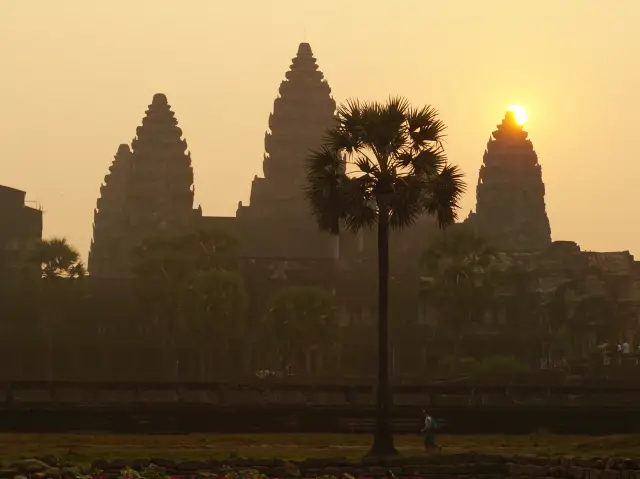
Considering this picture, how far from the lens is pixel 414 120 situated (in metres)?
52.9

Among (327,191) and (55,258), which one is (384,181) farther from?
(55,258)

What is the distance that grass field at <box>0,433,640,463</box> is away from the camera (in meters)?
44.5

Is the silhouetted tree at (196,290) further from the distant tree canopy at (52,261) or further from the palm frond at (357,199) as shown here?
the palm frond at (357,199)

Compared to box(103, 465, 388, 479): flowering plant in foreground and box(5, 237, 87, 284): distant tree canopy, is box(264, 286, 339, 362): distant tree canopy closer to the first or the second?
box(5, 237, 87, 284): distant tree canopy

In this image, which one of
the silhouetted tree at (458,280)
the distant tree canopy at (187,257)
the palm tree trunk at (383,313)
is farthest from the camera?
the distant tree canopy at (187,257)

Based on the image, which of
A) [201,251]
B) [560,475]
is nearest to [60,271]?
[201,251]

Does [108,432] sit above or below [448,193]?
below

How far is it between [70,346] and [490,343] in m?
29.2

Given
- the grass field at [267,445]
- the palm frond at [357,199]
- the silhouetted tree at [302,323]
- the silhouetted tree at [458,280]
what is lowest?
the grass field at [267,445]

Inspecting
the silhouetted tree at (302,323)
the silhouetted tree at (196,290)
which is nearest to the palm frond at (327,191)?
the silhouetted tree at (302,323)

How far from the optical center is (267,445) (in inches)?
2036

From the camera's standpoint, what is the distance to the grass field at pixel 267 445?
4449 cm

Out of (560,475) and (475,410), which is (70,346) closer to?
(475,410)

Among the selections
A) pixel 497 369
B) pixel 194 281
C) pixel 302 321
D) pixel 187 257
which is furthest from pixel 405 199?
pixel 187 257
